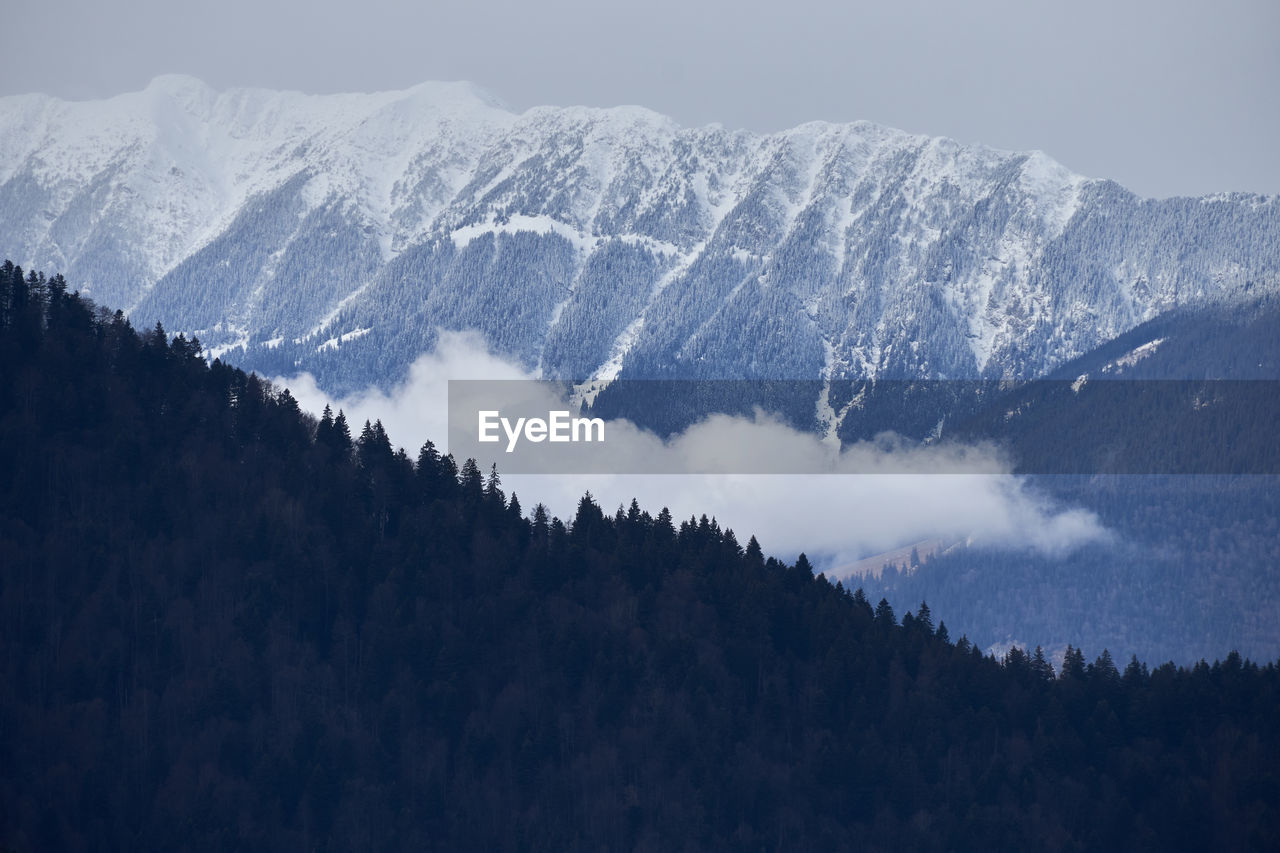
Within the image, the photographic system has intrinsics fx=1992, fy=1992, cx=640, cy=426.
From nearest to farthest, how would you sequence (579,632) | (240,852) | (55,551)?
(240,852) < (55,551) < (579,632)

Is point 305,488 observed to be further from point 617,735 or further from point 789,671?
point 789,671

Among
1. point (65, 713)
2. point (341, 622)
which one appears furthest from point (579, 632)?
point (65, 713)

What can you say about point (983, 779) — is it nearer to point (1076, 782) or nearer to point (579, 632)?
point (1076, 782)

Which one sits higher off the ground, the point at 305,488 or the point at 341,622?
the point at 305,488

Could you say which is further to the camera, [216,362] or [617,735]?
[216,362]

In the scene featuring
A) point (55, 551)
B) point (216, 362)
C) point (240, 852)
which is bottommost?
point (240, 852)

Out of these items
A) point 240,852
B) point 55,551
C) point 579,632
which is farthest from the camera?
point 579,632
